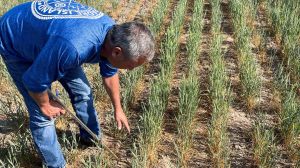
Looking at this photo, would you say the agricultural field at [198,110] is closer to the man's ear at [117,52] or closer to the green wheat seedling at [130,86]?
the green wheat seedling at [130,86]

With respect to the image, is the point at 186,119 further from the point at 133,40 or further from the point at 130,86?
the point at 133,40

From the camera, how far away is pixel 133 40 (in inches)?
72.6

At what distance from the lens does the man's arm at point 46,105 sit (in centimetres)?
199

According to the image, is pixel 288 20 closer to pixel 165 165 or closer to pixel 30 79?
pixel 165 165

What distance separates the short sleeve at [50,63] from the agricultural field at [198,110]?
559mm

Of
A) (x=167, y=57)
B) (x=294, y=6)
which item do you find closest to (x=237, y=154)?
(x=167, y=57)

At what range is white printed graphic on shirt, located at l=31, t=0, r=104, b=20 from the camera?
6.53 feet

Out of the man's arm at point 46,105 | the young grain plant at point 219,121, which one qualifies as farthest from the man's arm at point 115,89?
the young grain plant at point 219,121

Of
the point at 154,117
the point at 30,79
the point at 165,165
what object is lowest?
the point at 165,165

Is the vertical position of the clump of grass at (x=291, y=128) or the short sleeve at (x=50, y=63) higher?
the short sleeve at (x=50, y=63)

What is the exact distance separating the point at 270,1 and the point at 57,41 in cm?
425

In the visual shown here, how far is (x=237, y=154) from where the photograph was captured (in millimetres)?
2838

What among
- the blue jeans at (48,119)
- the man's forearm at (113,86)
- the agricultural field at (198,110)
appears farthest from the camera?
the agricultural field at (198,110)

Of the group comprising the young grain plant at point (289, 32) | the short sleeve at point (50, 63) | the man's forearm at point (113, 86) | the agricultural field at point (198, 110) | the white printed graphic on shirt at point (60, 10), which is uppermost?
the white printed graphic on shirt at point (60, 10)
